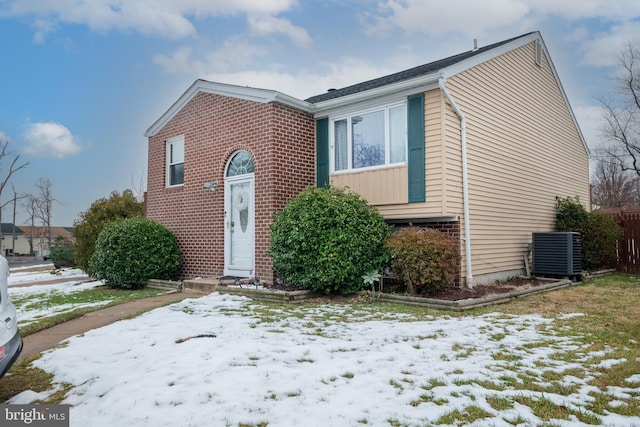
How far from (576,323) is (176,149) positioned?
33.2 feet

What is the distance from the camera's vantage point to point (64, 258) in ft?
63.5

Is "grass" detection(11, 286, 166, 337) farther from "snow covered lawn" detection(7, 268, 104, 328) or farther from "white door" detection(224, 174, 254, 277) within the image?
"white door" detection(224, 174, 254, 277)

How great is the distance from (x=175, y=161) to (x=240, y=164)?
277 centimetres

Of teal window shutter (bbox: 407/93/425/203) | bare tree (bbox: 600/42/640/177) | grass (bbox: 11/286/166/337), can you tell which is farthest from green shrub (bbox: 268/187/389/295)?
bare tree (bbox: 600/42/640/177)

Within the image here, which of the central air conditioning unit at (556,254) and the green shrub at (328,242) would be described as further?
the central air conditioning unit at (556,254)

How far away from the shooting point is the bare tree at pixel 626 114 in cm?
2014

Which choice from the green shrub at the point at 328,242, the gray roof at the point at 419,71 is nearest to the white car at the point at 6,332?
the green shrub at the point at 328,242

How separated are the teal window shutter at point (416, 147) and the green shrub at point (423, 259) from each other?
1.03 meters

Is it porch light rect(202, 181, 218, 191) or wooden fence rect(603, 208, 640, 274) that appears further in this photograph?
wooden fence rect(603, 208, 640, 274)

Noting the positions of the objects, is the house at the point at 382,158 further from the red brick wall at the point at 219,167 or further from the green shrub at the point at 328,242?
the green shrub at the point at 328,242

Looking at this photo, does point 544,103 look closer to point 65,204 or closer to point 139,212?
point 139,212

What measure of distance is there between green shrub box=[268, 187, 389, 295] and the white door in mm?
1711

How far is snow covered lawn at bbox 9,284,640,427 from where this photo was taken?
110 inches

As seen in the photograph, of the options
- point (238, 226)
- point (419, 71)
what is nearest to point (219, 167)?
point (238, 226)
